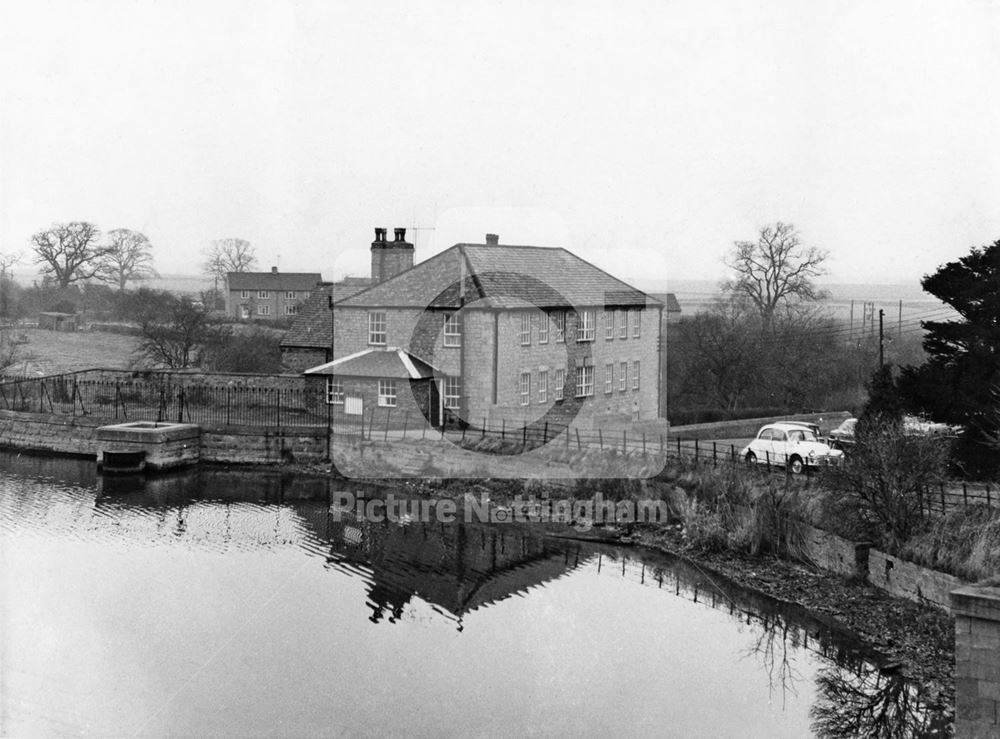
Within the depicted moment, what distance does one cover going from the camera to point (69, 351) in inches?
2090

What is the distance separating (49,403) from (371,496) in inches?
679

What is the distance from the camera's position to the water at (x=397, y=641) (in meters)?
14.2

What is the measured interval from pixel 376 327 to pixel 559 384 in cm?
666

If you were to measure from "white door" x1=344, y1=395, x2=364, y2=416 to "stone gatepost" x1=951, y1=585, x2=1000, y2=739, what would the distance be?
76.6 feet

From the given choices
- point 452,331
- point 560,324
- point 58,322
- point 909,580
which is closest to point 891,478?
point 909,580

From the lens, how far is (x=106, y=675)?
51.2ft

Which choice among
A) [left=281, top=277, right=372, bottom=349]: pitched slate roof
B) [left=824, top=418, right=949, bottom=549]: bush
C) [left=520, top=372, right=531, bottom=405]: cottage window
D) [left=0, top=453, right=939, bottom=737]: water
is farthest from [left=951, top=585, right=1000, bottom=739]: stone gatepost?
[left=281, top=277, right=372, bottom=349]: pitched slate roof

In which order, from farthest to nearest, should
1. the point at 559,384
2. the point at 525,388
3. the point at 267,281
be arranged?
the point at 267,281
the point at 559,384
the point at 525,388

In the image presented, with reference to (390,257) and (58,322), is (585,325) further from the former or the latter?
(58,322)

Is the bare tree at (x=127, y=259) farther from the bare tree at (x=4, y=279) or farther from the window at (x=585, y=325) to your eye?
the window at (x=585, y=325)

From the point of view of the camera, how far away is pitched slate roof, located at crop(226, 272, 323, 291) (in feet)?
256

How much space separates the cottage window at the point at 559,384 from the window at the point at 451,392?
4.22 metres

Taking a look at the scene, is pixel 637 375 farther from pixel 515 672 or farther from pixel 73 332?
pixel 73 332

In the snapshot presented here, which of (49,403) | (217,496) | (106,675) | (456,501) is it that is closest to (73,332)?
(49,403)
